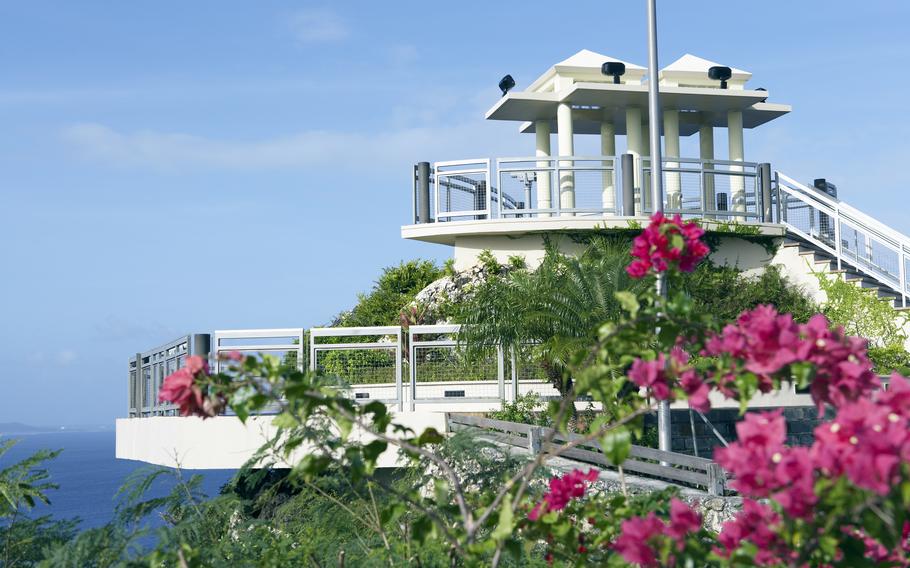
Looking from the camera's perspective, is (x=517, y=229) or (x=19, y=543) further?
Result: (x=517, y=229)

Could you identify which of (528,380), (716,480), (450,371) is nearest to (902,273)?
(528,380)

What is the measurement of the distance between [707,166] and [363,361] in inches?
422

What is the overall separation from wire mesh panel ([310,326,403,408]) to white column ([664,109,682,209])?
9.14 meters

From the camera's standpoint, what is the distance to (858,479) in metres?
2.75

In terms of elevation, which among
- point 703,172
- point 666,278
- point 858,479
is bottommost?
point 858,479

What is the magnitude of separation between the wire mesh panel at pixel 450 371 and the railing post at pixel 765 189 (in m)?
9.34

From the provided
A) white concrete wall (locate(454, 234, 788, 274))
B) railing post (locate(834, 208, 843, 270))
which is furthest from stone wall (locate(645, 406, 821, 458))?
railing post (locate(834, 208, 843, 270))

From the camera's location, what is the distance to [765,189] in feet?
81.8

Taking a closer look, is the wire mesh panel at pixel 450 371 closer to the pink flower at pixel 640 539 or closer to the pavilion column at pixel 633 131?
the pavilion column at pixel 633 131

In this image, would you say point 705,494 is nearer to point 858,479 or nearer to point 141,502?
point 141,502

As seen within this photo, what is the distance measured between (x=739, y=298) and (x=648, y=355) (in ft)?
65.7

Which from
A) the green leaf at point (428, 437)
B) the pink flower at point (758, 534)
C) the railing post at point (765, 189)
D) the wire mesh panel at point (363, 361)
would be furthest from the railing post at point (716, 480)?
the railing post at point (765, 189)

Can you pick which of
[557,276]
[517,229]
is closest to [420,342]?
[557,276]

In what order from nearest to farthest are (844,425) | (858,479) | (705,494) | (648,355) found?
1. (858,479)
2. (844,425)
3. (648,355)
4. (705,494)
